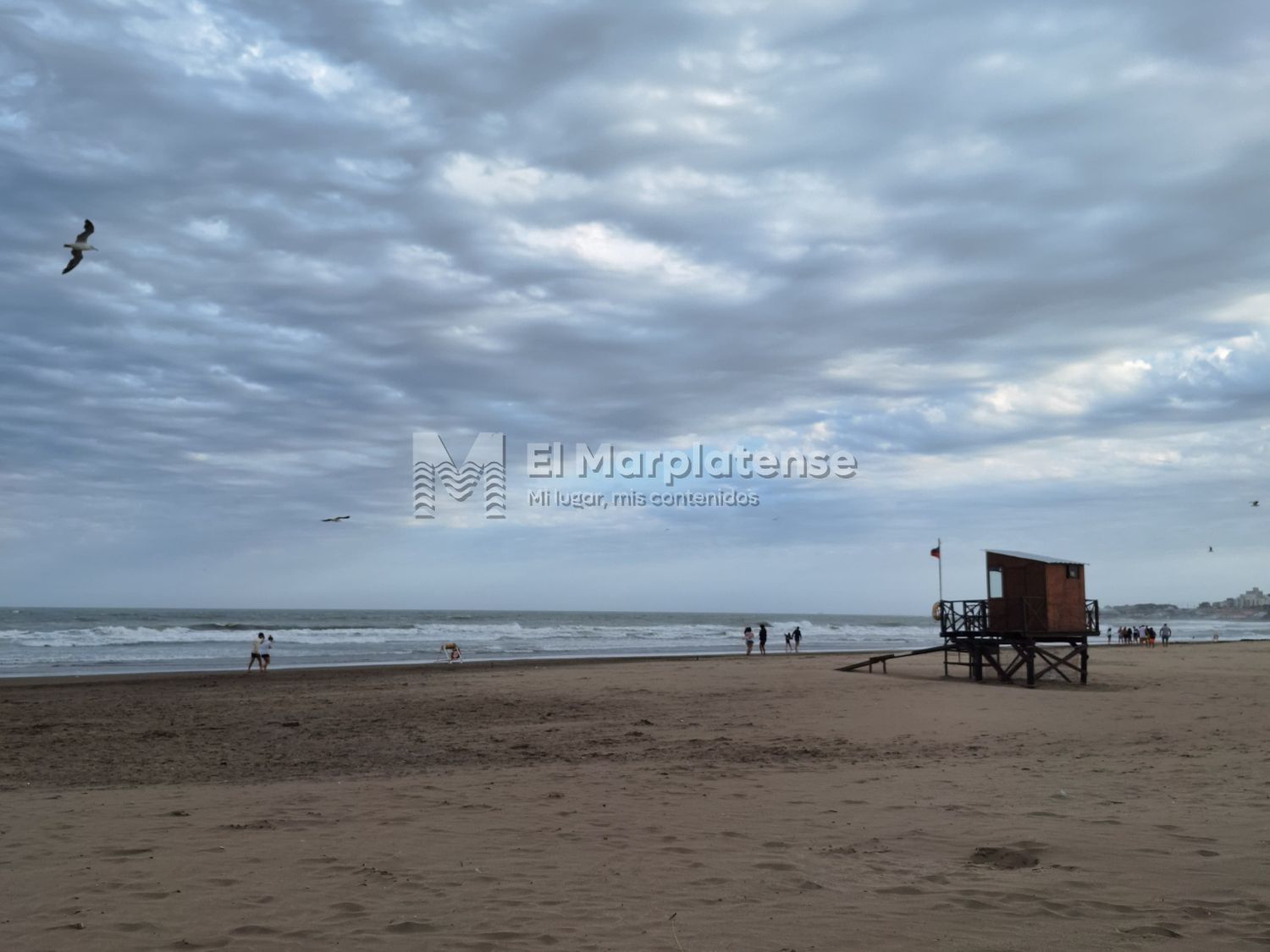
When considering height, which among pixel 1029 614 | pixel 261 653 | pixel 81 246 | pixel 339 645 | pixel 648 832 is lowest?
pixel 339 645

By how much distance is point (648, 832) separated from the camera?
8039 millimetres

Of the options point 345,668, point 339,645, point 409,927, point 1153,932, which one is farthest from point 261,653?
point 1153,932

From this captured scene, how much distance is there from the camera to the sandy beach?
18.4 feet

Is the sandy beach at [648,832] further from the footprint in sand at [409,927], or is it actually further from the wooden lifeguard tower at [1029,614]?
the wooden lifeguard tower at [1029,614]

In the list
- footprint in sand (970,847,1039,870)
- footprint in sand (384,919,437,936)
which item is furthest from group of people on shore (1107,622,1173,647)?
footprint in sand (384,919,437,936)

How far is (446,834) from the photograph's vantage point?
7988mm

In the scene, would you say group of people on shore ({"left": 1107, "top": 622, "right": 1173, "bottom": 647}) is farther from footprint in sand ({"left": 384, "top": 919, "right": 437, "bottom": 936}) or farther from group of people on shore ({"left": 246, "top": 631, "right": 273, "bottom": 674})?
footprint in sand ({"left": 384, "top": 919, "right": 437, "bottom": 936})

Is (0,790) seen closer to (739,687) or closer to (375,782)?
(375,782)

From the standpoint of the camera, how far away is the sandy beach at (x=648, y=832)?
561cm

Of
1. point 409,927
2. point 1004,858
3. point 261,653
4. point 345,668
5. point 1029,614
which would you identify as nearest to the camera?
point 409,927

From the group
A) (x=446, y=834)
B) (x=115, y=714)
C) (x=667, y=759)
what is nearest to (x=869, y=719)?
(x=667, y=759)

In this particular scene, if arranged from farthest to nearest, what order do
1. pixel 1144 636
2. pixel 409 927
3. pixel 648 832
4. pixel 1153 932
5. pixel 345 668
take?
pixel 1144 636 → pixel 345 668 → pixel 648 832 → pixel 409 927 → pixel 1153 932

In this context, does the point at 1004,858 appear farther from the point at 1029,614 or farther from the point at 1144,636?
the point at 1144,636

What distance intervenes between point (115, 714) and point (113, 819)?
1221 cm
